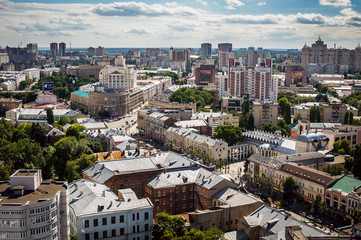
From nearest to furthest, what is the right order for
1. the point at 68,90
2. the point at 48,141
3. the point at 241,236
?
the point at 241,236 < the point at 48,141 < the point at 68,90

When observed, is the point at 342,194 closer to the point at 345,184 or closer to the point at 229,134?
the point at 345,184

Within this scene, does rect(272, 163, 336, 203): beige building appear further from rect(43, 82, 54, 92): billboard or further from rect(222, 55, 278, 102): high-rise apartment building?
rect(43, 82, 54, 92): billboard

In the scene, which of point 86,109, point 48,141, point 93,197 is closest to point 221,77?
point 86,109

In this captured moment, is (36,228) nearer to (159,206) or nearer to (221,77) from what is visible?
(159,206)

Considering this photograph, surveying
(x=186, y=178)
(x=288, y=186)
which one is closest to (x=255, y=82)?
(x=288, y=186)

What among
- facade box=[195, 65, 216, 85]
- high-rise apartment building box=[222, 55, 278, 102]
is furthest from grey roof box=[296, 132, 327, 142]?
facade box=[195, 65, 216, 85]
